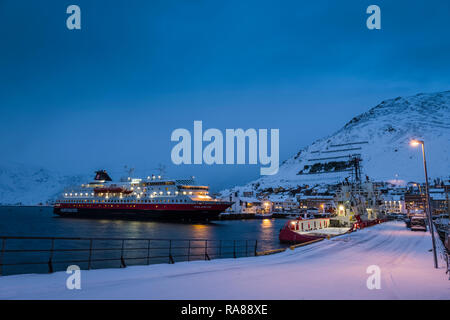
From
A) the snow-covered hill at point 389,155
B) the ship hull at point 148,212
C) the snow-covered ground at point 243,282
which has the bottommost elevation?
the ship hull at point 148,212

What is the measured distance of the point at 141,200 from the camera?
67.4 metres

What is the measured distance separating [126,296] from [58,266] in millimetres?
14462

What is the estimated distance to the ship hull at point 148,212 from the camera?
5984 cm

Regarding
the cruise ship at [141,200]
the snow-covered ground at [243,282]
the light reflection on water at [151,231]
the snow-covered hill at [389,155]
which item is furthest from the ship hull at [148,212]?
the snow-covered hill at [389,155]

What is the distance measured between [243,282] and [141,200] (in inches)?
2470

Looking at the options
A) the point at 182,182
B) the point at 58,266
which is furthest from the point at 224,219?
the point at 58,266

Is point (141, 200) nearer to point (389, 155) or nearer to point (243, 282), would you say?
point (243, 282)

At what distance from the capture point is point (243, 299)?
6.36 metres

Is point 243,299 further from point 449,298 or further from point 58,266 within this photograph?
point 58,266

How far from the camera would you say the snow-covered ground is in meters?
6.62

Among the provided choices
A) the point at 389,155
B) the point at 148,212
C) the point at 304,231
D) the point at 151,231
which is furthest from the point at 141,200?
the point at 389,155

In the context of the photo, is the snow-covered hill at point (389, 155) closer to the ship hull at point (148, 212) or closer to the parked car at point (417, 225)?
the ship hull at point (148, 212)

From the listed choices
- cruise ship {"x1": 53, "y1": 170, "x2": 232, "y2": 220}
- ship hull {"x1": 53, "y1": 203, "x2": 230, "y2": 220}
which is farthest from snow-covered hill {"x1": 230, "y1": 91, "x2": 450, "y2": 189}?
ship hull {"x1": 53, "y1": 203, "x2": 230, "y2": 220}

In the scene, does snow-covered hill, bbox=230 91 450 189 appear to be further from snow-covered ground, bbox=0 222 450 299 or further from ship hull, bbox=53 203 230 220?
snow-covered ground, bbox=0 222 450 299
